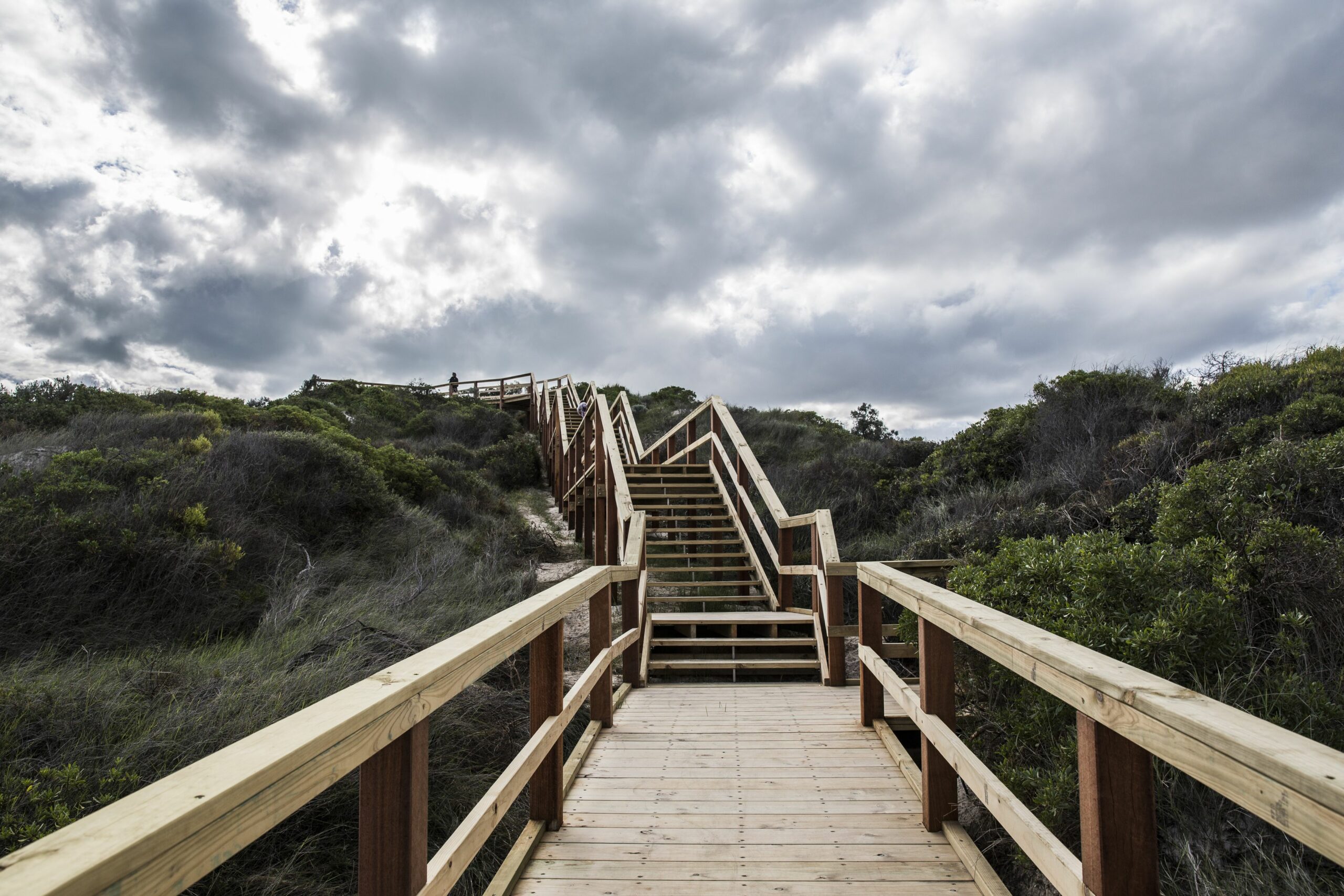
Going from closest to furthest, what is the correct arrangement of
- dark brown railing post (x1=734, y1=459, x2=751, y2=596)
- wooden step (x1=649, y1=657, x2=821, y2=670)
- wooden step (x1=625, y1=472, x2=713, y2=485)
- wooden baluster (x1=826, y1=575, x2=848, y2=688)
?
wooden baluster (x1=826, y1=575, x2=848, y2=688) < wooden step (x1=649, y1=657, x2=821, y2=670) < dark brown railing post (x1=734, y1=459, x2=751, y2=596) < wooden step (x1=625, y1=472, x2=713, y2=485)

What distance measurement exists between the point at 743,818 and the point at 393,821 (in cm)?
173

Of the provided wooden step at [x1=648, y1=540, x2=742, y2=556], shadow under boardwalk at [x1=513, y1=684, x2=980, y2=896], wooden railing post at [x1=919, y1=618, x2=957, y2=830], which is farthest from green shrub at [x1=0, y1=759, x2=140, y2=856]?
wooden step at [x1=648, y1=540, x2=742, y2=556]

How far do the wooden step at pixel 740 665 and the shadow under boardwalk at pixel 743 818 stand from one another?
4.07ft

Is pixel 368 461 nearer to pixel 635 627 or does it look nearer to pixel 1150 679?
pixel 635 627

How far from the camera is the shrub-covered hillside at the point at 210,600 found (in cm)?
273

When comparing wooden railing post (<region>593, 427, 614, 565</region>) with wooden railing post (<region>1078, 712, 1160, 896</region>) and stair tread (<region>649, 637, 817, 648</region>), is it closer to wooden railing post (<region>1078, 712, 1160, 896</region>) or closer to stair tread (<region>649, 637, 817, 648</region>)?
stair tread (<region>649, 637, 817, 648</region>)

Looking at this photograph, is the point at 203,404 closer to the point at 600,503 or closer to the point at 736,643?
the point at 600,503

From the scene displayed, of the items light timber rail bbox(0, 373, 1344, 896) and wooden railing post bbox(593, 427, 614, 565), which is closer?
light timber rail bbox(0, 373, 1344, 896)

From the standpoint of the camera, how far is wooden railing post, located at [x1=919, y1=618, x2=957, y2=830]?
2594mm

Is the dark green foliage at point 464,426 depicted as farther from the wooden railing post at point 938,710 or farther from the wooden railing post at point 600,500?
the wooden railing post at point 938,710

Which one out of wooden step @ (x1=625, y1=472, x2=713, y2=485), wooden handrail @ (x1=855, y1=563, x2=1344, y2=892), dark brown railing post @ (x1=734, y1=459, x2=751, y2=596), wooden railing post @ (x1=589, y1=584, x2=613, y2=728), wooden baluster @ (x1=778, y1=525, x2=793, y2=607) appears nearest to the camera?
wooden handrail @ (x1=855, y1=563, x2=1344, y2=892)

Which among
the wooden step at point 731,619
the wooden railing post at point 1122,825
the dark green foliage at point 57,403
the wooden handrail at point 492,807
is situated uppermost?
the dark green foliage at point 57,403

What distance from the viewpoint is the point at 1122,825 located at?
144 cm

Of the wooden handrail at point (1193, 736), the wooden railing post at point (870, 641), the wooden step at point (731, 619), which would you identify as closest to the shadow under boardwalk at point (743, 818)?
the wooden railing post at point (870, 641)
